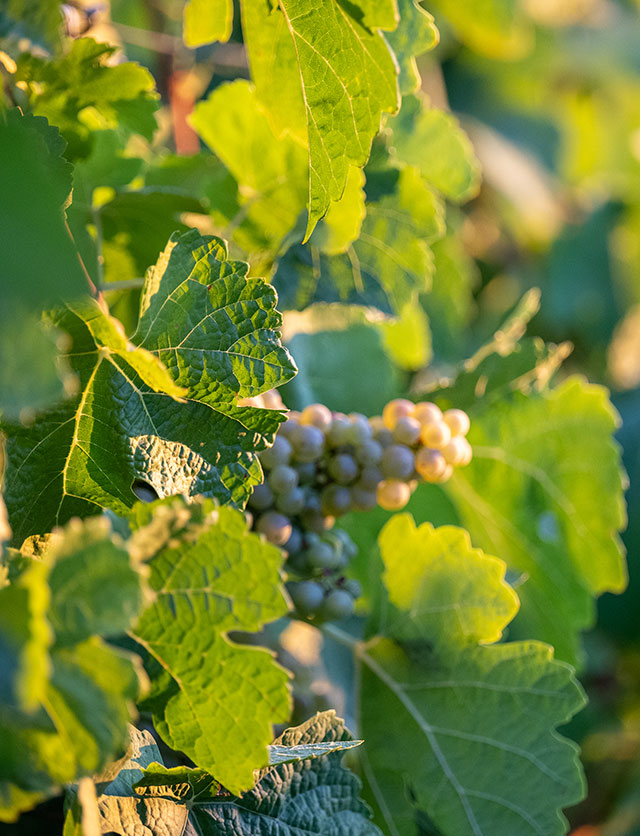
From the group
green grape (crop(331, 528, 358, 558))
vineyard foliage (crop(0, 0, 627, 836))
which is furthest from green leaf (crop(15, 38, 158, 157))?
green grape (crop(331, 528, 358, 558))

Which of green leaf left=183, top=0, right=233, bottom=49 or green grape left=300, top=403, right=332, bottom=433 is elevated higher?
green leaf left=183, top=0, right=233, bottom=49

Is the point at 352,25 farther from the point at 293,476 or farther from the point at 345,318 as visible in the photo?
the point at 345,318

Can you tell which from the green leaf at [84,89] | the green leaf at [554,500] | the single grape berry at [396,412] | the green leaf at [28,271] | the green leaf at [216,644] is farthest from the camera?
the green leaf at [554,500]

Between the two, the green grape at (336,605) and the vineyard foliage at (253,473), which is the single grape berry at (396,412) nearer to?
the vineyard foliage at (253,473)

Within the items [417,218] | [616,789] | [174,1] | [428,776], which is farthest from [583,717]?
[174,1]

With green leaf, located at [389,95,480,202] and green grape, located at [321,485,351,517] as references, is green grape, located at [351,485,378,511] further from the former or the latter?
green leaf, located at [389,95,480,202]

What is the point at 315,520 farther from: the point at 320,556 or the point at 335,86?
the point at 335,86

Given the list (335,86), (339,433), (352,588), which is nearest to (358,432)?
(339,433)

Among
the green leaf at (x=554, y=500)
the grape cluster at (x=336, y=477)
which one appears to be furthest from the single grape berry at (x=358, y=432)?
the green leaf at (x=554, y=500)
